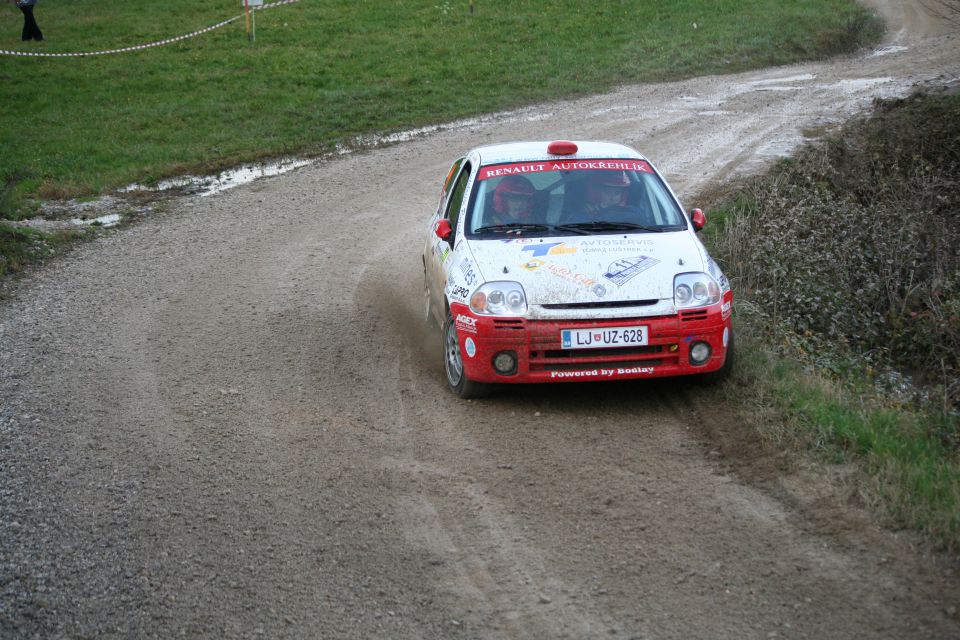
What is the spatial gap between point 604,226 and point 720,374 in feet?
4.57

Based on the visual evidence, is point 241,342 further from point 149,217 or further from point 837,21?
point 837,21

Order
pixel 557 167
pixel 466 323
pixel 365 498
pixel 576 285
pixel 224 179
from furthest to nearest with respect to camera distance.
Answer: pixel 224 179 < pixel 557 167 < pixel 466 323 < pixel 576 285 < pixel 365 498

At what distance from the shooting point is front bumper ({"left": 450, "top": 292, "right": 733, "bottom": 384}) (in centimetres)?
657

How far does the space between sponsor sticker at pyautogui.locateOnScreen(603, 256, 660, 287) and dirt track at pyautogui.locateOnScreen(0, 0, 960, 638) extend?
33.8 inches

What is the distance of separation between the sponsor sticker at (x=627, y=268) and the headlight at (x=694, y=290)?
0.23 meters

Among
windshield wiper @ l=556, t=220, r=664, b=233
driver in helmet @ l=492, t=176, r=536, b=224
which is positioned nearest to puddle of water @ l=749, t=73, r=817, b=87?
driver in helmet @ l=492, t=176, r=536, b=224

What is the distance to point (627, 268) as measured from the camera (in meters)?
6.84

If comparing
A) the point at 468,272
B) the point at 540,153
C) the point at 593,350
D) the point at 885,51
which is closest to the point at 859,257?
the point at 540,153

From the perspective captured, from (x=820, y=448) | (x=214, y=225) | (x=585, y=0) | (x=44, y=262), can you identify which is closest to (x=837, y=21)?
(x=585, y=0)

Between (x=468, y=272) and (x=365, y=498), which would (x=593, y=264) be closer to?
(x=468, y=272)

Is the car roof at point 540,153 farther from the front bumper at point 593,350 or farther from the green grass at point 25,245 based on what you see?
the green grass at point 25,245

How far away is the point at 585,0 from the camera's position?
32.2m

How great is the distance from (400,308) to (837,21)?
23928 millimetres

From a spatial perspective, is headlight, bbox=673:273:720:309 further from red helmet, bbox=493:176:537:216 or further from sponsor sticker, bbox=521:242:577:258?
red helmet, bbox=493:176:537:216
